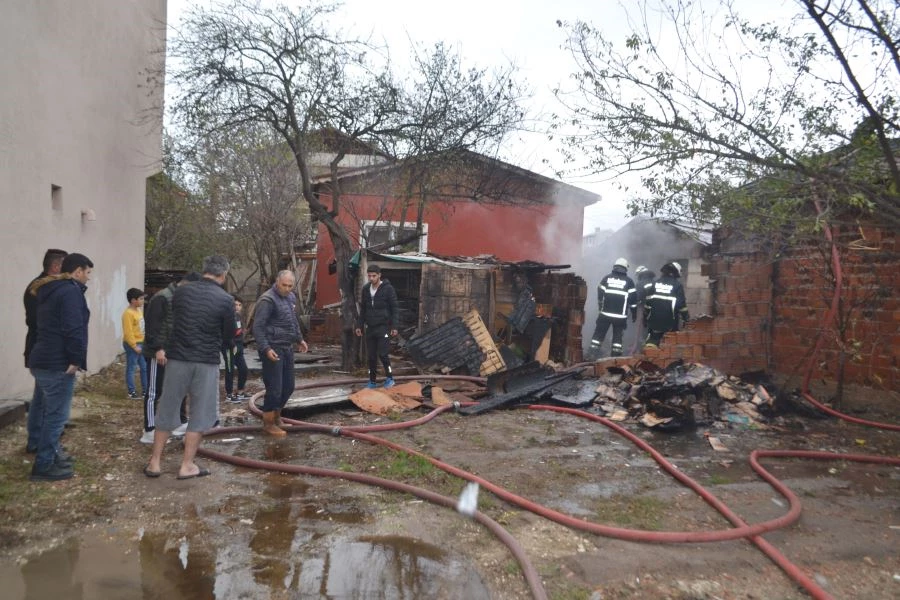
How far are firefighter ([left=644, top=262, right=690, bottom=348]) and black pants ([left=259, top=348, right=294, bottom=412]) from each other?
20.1 ft

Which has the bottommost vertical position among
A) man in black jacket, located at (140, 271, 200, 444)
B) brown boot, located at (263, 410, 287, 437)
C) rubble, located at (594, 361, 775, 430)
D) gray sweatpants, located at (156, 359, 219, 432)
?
brown boot, located at (263, 410, 287, 437)

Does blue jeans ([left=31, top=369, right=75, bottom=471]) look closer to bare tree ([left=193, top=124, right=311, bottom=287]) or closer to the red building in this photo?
the red building

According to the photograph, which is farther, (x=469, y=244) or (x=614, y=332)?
(x=469, y=244)

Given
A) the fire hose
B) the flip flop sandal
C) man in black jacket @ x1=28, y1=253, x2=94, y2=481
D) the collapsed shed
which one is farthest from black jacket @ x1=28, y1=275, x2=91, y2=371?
the collapsed shed

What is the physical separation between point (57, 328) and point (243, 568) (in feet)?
7.92

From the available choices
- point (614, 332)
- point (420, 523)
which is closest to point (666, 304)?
point (614, 332)

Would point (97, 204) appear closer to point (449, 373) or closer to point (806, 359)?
point (449, 373)

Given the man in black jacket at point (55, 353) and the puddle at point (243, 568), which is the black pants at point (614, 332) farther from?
the man in black jacket at point (55, 353)

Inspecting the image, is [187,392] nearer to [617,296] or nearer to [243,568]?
[243,568]

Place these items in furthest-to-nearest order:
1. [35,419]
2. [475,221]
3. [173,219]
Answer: [173,219], [475,221], [35,419]

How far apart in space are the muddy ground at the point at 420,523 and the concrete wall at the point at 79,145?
2176 millimetres

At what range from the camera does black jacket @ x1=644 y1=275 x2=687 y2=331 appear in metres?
10.2

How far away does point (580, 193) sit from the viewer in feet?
62.8

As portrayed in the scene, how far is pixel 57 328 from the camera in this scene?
4.62 meters
